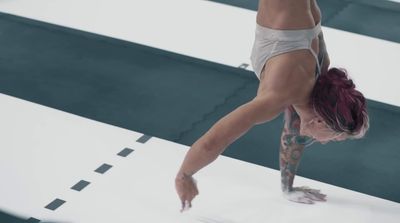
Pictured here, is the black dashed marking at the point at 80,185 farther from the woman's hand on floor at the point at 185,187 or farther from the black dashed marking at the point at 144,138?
the woman's hand on floor at the point at 185,187

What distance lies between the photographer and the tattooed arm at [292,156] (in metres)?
3.68

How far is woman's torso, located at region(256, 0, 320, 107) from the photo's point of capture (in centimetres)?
307

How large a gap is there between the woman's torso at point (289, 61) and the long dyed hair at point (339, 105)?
0.05 meters

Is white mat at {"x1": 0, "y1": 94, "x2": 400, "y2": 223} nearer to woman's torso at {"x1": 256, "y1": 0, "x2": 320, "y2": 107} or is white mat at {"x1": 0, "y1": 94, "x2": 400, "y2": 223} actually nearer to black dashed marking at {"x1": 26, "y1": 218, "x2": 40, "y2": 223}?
black dashed marking at {"x1": 26, "y1": 218, "x2": 40, "y2": 223}

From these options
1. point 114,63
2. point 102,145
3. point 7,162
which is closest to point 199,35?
point 114,63

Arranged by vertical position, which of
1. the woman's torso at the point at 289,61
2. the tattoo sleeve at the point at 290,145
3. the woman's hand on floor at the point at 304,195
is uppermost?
the woman's torso at the point at 289,61

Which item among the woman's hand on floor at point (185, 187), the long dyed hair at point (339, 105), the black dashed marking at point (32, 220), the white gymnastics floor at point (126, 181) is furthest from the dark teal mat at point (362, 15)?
the woman's hand on floor at point (185, 187)

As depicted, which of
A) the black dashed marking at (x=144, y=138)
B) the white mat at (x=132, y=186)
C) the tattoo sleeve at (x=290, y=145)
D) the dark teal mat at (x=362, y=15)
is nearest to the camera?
the tattoo sleeve at (x=290, y=145)

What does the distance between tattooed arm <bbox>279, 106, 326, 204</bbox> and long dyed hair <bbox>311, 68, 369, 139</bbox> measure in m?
0.41

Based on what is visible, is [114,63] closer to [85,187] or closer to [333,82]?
[85,187]

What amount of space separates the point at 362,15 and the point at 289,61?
3.44 m

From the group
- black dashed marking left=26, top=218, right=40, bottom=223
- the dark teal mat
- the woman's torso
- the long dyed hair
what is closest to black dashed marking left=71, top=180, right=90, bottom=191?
black dashed marking left=26, top=218, right=40, bottom=223

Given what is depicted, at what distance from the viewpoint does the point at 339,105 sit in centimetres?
310

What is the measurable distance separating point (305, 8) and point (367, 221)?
124cm
